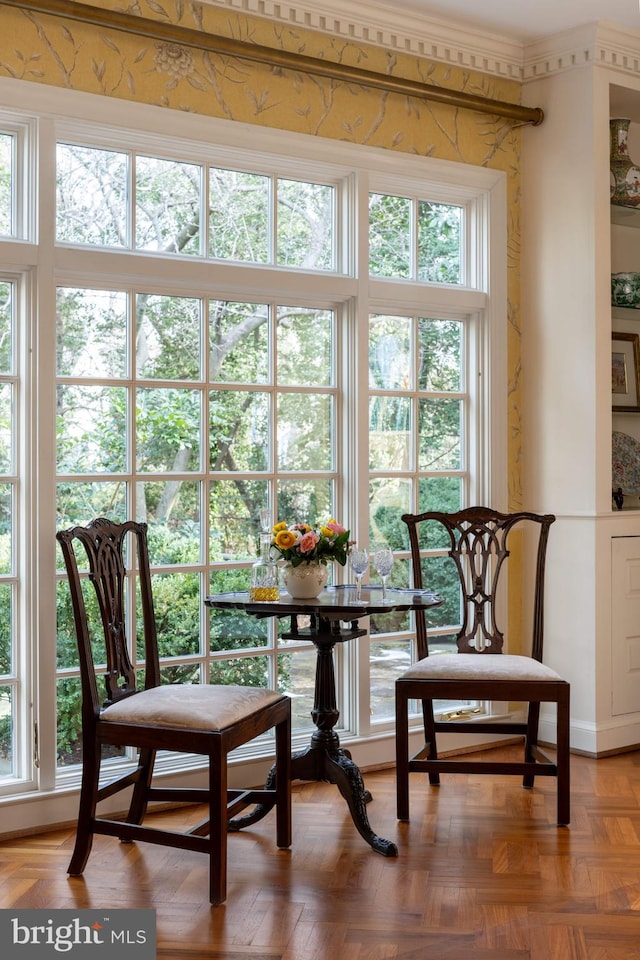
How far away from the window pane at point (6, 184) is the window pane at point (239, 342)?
0.79 meters

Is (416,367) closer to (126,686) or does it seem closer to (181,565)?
(181,565)

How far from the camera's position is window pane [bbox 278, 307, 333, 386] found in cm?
411

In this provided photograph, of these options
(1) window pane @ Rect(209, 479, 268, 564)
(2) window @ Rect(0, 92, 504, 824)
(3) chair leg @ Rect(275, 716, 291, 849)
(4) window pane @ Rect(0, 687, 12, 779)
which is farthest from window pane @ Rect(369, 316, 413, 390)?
(4) window pane @ Rect(0, 687, 12, 779)

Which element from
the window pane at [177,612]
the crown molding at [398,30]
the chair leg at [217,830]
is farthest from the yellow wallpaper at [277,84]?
the chair leg at [217,830]

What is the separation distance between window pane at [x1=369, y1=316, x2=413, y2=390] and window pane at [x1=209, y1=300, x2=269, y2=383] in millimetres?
508

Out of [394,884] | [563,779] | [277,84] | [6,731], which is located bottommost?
[394,884]

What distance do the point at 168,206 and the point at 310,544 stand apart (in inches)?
53.5

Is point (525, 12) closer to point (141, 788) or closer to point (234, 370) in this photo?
point (234, 370)

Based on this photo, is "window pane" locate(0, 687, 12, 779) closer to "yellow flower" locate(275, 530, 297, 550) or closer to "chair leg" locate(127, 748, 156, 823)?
"chair leg" locate(127, 748, 156, 823)

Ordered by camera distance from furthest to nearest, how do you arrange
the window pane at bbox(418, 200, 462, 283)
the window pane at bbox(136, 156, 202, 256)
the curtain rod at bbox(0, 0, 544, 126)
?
the window pane at bbox(418, 200, 462, 283) → the window pane at bbox(136, 156, 202, 256) → the curtain rod at bbox(0, 0, 544, 126)

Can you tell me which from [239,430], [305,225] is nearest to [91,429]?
[239,430]

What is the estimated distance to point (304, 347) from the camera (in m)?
4.17

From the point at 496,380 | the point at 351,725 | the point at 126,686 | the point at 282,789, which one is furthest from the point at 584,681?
the point at 126,686

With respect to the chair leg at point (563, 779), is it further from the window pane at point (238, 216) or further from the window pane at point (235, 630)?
the window pane at point (238, 216)
